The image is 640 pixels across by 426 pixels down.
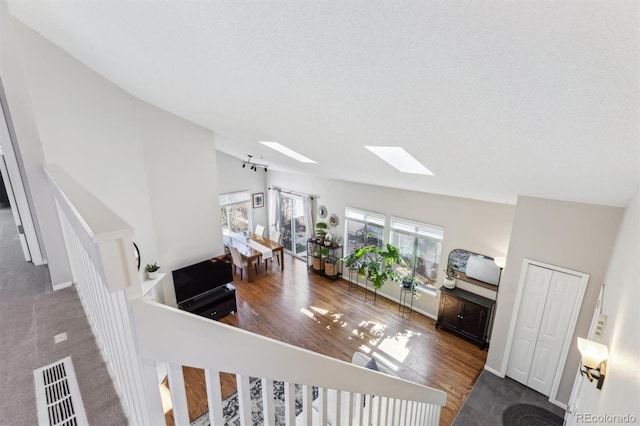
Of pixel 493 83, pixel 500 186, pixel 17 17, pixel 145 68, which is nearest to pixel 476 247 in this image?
pixel 500 186

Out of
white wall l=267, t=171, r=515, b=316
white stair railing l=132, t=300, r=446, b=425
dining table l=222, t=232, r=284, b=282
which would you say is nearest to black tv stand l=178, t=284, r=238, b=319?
dining table l=222, t=232, r=284, b=282

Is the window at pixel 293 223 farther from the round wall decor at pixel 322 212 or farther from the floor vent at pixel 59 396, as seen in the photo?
the floor vent at pixel 59 396

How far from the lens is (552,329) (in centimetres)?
404

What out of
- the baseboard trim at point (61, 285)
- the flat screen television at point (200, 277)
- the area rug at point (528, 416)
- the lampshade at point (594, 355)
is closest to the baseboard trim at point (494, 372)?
the area rug at point (528, 416)

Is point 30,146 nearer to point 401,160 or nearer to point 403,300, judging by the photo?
point 401,160

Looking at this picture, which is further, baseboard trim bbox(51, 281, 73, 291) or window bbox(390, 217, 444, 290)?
window bbox(390, 217, 444, 290)

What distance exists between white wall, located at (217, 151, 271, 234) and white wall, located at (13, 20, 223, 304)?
281 cm

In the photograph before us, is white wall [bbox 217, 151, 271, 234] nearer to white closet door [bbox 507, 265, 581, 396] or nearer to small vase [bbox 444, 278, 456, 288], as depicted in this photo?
small vase [bbox 444, 278, 456, 288]

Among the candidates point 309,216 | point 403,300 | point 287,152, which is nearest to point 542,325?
point 403,300

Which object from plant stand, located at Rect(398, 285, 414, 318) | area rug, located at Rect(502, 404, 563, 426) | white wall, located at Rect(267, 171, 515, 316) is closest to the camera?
area rug, located at Rect(502, 404, 563, 426)

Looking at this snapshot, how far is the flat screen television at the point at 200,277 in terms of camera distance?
5.20 m

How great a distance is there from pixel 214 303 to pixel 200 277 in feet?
2.01

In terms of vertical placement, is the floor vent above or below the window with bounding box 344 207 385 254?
above

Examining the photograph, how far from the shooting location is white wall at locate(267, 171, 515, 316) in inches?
202
